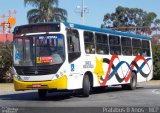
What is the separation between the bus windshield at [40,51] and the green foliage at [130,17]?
65.8 metres

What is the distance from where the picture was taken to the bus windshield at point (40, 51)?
1861 centimetres

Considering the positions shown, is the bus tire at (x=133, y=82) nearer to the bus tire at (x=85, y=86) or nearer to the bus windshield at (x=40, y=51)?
the bus tire at (x=85, y=86)

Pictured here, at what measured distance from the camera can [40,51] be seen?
1880 centimetres

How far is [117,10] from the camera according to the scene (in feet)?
281

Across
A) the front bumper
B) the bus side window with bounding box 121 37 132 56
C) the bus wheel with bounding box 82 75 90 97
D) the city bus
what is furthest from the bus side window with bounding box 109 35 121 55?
the front bumper

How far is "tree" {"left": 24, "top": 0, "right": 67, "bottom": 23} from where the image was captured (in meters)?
59.9

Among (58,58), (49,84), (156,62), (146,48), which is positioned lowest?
(49,84)

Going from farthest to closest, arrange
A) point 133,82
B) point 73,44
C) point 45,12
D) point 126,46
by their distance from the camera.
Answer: point 45,12 < point 133,82 < point 126,46 < point 73,44

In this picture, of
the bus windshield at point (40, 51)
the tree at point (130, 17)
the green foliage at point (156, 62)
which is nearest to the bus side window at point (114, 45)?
the bus windshield at point (40, 51)

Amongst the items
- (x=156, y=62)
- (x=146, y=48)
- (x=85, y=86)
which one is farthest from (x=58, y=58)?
(x=156, y=62)

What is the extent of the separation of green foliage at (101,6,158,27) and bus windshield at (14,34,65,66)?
2590 inches

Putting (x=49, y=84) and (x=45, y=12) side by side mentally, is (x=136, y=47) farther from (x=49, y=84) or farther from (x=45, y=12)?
(x=45, y=12)

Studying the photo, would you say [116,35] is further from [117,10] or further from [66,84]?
[117,10]

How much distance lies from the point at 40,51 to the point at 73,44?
56.5 inches
